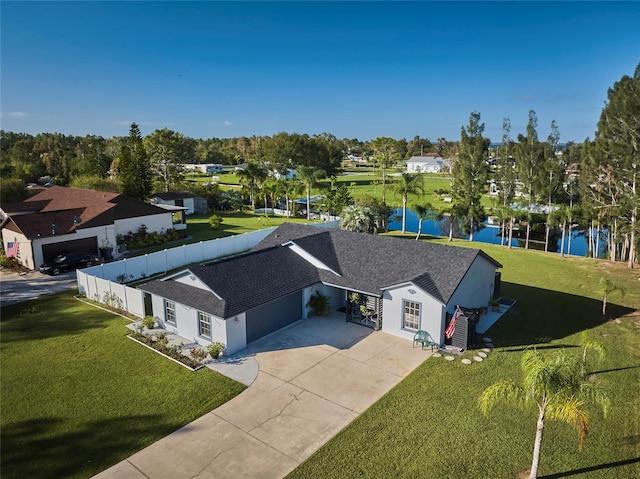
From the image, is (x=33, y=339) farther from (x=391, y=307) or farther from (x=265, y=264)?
(x=391, y=307)

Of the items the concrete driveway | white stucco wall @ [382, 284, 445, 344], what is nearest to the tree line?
white stucco wall @ [382, 284, 445, 344]

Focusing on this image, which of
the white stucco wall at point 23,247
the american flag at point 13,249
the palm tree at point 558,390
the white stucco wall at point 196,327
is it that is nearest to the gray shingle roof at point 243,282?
the white stucco wall at point 196,327

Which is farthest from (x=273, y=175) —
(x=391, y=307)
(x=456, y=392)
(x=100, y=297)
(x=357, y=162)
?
(x=357, y=162)

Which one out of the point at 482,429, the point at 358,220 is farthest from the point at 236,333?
the point at 358,220

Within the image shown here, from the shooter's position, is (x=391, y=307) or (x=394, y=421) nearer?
(x=394, y=421)

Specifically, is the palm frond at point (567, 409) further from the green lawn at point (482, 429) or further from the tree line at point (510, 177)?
the tree line at point (510, 177)

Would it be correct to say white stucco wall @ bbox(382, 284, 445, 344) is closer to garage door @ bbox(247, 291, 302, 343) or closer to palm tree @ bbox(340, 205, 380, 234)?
garage door @ bbox(247, 291, 302, 343)
